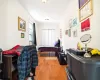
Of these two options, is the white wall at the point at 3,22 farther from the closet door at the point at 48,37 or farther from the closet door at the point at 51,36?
the closet door at the point at 51,36

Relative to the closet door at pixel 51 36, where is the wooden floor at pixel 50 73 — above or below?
below

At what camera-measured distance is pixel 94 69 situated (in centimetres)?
107

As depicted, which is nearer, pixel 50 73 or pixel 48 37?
pixel 50 73

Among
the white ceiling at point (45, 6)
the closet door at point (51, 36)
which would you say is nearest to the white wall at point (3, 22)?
the white ceiling at point (45, 6)

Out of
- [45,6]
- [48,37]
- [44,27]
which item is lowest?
[48,37]

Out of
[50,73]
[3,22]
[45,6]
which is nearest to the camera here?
[3,22]

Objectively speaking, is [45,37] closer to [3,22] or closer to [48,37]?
[48,37]

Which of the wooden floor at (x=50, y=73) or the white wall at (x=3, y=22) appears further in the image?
the wooden floor at (x=50, y=73)

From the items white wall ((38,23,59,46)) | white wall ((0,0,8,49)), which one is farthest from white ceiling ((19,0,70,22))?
white wall ((38,23,59,46))

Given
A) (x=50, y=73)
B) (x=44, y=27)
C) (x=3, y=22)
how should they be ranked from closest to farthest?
(x=3, y=22) → (x=50, y=73) → (x=44, y=27)

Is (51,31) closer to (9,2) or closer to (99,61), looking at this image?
(9,2)

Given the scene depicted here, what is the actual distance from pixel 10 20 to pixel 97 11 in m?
2.51

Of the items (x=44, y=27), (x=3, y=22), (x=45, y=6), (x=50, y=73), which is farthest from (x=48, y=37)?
(x=3, y=22)

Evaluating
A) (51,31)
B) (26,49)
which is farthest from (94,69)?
(51,31)
